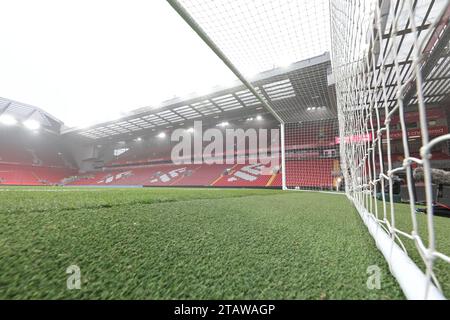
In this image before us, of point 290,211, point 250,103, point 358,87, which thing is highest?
point 250,103

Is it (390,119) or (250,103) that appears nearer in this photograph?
(390,119)

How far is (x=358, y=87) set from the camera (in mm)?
1359

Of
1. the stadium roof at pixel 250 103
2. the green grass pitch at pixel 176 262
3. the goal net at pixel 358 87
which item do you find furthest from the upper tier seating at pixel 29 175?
the green grass pitch at pixel 176 262

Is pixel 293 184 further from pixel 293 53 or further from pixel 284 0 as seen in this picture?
pixel 284 0

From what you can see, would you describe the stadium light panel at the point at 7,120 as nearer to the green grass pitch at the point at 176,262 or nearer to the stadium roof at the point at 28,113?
the stadium roof at the point at 28,113

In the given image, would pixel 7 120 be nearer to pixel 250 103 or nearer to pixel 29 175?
pixel 29 175

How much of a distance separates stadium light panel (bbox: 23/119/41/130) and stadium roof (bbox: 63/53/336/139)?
1735 millimetres

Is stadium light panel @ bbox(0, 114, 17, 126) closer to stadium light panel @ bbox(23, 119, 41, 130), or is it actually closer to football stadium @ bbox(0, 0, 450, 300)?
stadium light panel @ bbox(23, 119, 41, 130)

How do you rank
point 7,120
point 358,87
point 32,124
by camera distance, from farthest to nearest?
point 32,124 < point 7,120 < point 358,87

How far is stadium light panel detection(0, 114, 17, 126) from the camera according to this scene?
41.1 feet

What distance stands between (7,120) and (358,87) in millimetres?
20255

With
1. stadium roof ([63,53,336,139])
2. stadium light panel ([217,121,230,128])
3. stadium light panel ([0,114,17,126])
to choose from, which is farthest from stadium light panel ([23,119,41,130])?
stadium light panel ([217,121,230,128])

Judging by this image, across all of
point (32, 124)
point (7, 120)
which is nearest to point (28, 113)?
point (32, 124)
